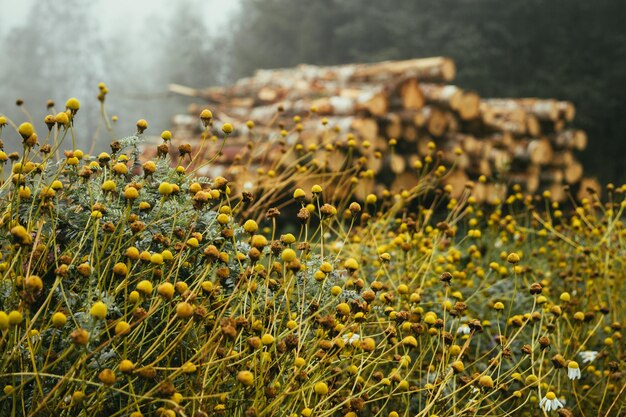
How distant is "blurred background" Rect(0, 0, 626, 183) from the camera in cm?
916

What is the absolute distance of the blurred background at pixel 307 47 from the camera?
916cm

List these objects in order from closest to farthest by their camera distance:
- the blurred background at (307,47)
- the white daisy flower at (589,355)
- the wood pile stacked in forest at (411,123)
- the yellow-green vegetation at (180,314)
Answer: the yellow-green vegetation at (180,314) < the white daisy flower at (589,355) < the wood pile stacked in forest at (411,123) < the blurred background at (307,47)

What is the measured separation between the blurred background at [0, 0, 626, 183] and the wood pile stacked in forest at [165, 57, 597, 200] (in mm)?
1267

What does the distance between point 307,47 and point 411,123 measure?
810cm

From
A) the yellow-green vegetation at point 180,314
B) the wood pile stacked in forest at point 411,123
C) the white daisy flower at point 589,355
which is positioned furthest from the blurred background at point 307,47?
the white daisy flower at point 589,355

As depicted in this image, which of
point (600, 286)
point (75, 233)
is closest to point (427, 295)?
point (600, 286)

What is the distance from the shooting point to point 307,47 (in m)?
12.4

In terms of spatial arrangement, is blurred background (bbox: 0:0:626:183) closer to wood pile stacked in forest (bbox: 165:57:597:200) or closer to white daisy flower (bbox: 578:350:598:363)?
wood pile stacked in forest (bbox: 165:57:597:200)

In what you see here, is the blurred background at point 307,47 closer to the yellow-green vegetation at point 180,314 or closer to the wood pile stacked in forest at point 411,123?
the wood pile stacked in forest at point 411,123

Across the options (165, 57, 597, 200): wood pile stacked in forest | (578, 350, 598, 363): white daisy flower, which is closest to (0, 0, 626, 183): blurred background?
(165, 57, 597, 200): wood pile stacked in forest

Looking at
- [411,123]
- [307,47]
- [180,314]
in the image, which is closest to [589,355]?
[180,314]

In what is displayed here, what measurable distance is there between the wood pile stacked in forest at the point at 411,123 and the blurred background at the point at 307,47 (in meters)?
1.27

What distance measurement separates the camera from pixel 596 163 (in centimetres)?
878

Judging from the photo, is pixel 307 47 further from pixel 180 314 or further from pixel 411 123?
pixel 180 314
